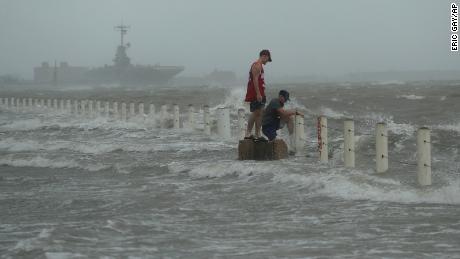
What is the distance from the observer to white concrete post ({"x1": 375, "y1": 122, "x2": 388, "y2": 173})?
965cm

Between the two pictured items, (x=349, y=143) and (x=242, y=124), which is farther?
(x=242, y=124)

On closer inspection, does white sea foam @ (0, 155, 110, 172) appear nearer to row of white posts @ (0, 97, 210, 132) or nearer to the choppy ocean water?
the choppy ocean water

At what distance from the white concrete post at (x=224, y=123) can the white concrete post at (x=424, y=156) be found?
9.14 meters

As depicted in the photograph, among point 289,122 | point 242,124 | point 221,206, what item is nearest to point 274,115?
point 289,122

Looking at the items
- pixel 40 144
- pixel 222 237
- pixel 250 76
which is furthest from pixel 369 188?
pixel 40 144

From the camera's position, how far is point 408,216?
A: 7.31m

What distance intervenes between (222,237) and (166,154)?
8.16 metres

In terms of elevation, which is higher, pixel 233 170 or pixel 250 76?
pixel 250 76

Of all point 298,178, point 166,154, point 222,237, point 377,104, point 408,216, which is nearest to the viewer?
point 222,237

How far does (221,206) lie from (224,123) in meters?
9.46

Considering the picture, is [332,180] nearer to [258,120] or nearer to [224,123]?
[258,120]

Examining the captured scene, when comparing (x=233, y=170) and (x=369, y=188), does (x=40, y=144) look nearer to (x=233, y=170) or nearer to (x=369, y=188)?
(x=233, y=170)

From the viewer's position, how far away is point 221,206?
8.41m

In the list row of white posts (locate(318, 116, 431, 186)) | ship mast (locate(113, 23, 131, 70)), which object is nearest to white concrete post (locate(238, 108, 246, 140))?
row of white posts (locate(318, 116, 431, 186))
